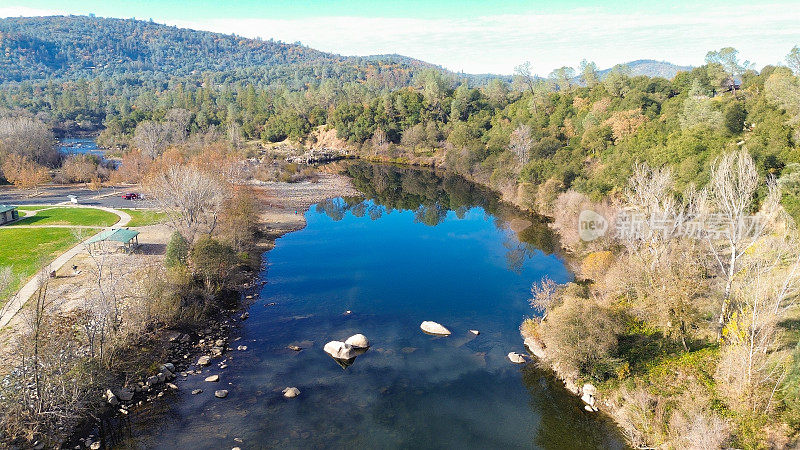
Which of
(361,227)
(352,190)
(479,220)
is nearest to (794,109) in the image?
(479,220)

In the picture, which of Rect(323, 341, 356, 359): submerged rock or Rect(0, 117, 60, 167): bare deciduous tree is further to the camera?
Rect(0, 117, 60, 167): bare deciduous tree

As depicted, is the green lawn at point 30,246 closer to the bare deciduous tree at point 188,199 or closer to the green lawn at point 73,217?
the green lawn at point 73,217

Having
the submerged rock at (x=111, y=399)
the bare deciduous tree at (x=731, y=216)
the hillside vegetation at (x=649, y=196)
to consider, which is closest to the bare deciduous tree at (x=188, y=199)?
the hillside vegetation at (x=649, y=196)

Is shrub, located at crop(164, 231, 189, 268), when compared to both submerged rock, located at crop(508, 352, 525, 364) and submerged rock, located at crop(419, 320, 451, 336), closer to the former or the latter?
submerged rock, located at crop(419, 320, 451, 336)

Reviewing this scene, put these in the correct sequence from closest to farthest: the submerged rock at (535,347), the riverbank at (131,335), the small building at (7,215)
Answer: the riverbank at (131,335) < the submerged rock at (535,347) < the small building at (7,215)

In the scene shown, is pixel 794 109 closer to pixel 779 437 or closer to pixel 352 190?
pixel 779 437

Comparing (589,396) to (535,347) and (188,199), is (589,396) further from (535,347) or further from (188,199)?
(188,199)

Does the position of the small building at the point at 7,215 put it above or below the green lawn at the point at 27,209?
above
